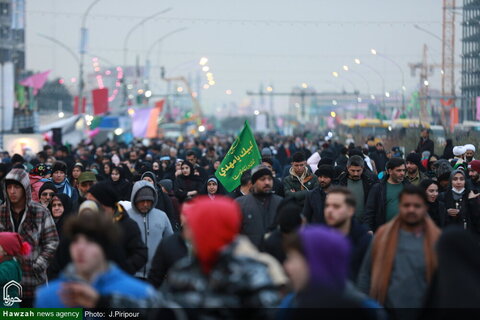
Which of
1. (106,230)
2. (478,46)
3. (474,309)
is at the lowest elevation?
(474,309)

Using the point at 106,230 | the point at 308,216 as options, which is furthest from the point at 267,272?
the point at 308,216

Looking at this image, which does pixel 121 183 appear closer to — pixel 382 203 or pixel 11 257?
pixel 382 203

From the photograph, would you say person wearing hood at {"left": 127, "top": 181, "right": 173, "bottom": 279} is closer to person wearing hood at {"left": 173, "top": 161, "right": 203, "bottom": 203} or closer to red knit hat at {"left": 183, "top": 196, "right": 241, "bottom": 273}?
red knit hat at {"left": 183, "top": 196, "right": 241, "bottom": 273}

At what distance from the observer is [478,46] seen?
71125 millimetres

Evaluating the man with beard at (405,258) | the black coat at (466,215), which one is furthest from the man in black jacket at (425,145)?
the man with beard at (405,258)

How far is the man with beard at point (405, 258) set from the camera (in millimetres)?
7215

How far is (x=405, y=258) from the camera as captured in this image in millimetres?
7266

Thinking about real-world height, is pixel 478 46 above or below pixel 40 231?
above

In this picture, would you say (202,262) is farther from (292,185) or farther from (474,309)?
(292,185)

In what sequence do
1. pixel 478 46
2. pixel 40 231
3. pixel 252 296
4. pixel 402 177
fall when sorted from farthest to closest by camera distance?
pixel 478 46, pixel 402 177, pixel 40 231, pixel 252 296

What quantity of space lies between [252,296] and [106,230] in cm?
93

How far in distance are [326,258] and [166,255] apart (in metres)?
3.15

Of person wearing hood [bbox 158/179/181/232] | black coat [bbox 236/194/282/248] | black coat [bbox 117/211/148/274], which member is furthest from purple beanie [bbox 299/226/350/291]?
person wearing hood [bbox 158/179/181/232]

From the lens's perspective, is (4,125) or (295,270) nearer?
(295,270)
